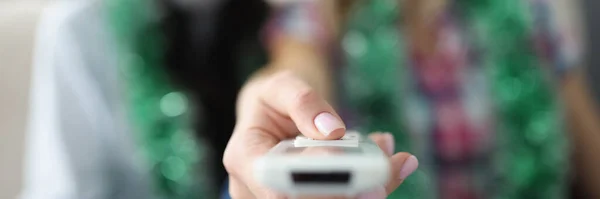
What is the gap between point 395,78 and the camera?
0.53 metres

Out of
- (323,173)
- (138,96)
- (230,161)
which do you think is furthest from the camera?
(138,96)

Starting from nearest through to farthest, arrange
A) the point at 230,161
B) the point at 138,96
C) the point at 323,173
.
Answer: the point at 323,173 < the point at 230,161 < the point at 138,96

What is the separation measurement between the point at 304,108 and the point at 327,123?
2 cm

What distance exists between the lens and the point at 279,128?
28cm

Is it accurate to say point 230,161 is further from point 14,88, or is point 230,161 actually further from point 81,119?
point 14,88

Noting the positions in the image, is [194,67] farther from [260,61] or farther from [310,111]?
[310,111]

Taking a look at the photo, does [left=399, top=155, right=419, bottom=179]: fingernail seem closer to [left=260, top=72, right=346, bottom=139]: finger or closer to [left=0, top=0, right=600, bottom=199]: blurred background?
[left=260, top=72, right=346, bottom=139]: finger

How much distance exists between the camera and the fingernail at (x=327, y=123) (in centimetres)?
23

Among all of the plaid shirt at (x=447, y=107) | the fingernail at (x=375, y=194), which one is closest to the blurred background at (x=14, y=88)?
the plaid shirt at (x=447, y=107)

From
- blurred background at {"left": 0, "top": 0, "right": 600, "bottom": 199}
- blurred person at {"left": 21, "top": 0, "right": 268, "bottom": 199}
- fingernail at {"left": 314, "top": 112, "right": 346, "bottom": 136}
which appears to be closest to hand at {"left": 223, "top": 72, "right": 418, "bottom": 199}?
fingernail at {"left": 314, "top": 112, "right": 346, "bottom": 136}

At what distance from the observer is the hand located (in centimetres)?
24

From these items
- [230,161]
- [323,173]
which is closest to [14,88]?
[230,161]

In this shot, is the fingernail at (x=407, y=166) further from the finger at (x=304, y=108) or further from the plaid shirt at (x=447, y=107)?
the plaid shirt at (x=447, y=107)

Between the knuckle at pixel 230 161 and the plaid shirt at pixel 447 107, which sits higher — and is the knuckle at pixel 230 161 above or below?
above
